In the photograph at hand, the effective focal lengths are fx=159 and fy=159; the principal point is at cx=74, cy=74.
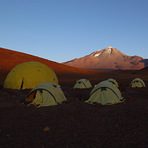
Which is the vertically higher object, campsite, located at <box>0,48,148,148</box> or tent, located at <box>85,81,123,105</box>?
tent, located at <box>85,81,123,105</box>

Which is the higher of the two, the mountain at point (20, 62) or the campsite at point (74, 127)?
the mountain at point (20, 62)

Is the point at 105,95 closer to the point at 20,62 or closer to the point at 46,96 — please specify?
the point at 46,96

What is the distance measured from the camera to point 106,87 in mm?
9531

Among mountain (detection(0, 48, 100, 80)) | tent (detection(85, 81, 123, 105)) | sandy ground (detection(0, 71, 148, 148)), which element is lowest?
sandy ground (detection(0, 71, 148, 148))

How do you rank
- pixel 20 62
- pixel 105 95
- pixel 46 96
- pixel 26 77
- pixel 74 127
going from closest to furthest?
1. pixel 74 127
2. pixel 46 96
3. pixel 105 95
4. pixel 26 77
5. pixel 20 62

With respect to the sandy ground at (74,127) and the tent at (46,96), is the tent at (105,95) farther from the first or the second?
the tent at (46,96)

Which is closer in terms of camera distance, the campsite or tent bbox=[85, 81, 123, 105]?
the campsite

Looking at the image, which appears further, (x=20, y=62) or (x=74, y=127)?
(x=20, y=62)

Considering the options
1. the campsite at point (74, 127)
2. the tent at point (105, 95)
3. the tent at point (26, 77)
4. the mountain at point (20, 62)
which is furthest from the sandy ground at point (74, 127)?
the mountain at point (20, 62)

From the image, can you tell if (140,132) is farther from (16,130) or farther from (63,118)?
(16,130)

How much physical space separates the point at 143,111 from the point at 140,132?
2482 millimetres

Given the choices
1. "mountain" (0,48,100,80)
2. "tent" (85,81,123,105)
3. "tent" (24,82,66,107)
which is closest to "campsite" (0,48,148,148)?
"tent" (24,82,66,107)

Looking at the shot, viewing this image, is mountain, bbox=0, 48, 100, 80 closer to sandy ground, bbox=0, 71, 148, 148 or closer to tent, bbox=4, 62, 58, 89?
tent, bbox=4, 62, 58, 89

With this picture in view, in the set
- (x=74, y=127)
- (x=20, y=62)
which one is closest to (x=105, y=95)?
(x=74, y=127)
